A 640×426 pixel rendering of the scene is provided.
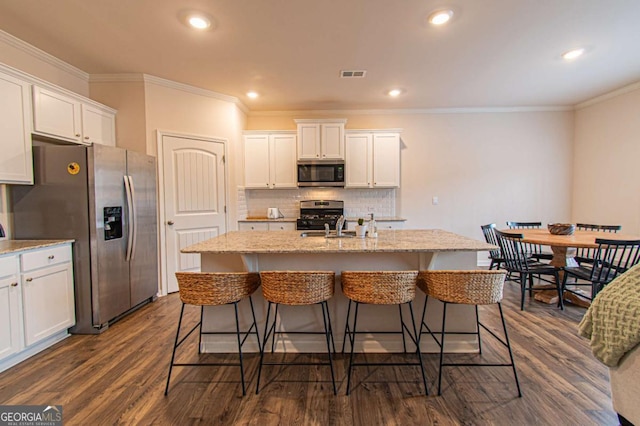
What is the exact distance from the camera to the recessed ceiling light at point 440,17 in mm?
2236

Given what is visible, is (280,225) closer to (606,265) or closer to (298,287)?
(298,287)

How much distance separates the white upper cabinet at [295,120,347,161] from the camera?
443 centimetres

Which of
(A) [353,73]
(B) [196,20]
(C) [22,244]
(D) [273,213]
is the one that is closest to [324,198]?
(D) [273,213]

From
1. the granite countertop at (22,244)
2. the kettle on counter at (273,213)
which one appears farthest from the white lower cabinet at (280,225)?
the granite countertop at (22,244)

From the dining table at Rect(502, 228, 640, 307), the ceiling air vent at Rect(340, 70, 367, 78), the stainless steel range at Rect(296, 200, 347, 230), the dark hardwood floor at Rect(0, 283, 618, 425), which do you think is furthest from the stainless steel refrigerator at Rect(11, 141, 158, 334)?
the dining table at Rect(502, 228, 640, 307)

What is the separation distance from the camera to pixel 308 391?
1.78 m

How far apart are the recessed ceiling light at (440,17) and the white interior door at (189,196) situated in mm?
2950

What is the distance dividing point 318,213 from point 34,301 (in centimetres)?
332

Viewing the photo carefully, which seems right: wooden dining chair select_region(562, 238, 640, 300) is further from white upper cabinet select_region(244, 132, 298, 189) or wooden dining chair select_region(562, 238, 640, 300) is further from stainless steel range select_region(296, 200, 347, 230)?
white upper cabinet select_region(244, 132, 298, 189)

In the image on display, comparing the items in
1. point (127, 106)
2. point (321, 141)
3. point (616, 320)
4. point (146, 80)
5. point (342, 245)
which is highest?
point (146, 80)

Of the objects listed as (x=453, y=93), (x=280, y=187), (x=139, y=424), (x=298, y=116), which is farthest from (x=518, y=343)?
(x=298, y=116)

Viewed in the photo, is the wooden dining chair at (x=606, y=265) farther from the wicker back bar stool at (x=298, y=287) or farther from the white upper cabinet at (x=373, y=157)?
the wicker back bar stool at (x=298, y=287)

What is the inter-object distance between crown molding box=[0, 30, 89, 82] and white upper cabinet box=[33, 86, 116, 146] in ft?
1.67

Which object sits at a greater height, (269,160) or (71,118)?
(71,118)
